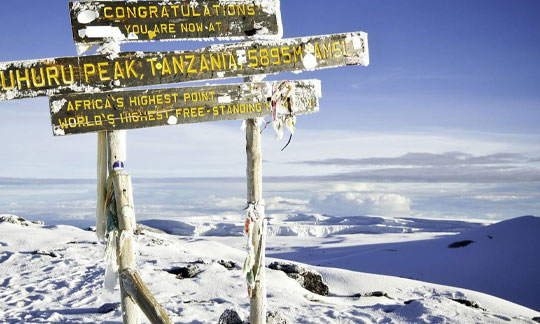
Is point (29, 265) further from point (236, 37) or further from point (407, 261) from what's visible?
point (407, 261)

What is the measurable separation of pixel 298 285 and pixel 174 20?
22.3 ft

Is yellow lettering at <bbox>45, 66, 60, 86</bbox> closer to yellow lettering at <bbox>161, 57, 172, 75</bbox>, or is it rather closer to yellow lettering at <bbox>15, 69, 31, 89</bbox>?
yellow lettering at <bbox>15, 69, 31, 89</bbox>

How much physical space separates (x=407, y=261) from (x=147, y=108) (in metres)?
15.8

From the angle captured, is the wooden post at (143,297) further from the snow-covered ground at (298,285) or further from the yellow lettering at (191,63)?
the snow-covered ground at (298,285)

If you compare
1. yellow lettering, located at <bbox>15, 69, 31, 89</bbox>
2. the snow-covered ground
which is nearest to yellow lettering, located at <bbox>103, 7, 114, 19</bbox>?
yellow lettering, located at <bbox>15, 69, 31, 89</bbox>

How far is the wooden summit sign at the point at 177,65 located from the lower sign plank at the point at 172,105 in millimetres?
108

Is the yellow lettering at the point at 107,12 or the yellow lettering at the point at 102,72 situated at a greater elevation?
the yellow lettering at the point at 107,12

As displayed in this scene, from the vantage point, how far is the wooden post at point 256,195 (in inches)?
179

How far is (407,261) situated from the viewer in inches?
695

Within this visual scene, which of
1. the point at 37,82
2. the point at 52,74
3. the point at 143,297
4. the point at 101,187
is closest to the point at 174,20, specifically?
the point at 52,74

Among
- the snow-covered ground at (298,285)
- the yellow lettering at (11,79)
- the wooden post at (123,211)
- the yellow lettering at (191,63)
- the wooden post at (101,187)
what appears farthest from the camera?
the snow-covered ground at (298,285)

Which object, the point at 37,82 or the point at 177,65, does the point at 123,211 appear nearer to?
the point at 37,82

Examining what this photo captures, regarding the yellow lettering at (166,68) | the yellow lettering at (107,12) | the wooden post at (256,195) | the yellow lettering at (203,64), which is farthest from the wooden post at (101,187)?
the wooden post at (256,195)

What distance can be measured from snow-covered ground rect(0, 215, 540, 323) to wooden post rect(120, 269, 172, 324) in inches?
93.3
